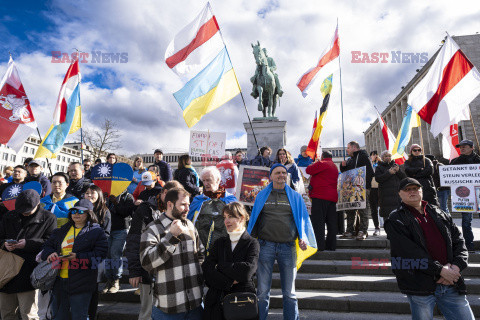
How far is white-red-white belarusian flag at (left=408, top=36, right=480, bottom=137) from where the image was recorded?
5.66 m

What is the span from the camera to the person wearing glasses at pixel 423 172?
19.0 feet

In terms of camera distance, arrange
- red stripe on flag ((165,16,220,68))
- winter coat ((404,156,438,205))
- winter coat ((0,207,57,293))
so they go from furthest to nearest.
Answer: red stripe on flag ((165,16,220,68)), winter coat ((404,156,438,205)), winter coat ((0,207,57,293))

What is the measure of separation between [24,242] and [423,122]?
47790 mm

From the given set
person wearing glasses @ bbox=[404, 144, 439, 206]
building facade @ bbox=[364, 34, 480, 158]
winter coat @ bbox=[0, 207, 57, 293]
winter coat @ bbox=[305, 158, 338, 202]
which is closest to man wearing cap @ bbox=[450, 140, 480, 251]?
person wearing glasses @ bbox=[404, 144, 439, 206]

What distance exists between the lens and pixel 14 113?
23.3 feet

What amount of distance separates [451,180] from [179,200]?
5.29 metres

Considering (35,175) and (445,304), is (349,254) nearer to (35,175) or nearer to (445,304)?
(445,304)

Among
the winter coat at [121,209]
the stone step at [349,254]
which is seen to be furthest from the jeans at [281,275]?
the winter coat at [121,209]

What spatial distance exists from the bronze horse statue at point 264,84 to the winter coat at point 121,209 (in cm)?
976

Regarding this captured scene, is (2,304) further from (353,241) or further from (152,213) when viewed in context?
(353,241)

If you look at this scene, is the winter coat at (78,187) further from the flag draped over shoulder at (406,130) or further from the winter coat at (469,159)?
the flag draped over shoulder at (406,130)

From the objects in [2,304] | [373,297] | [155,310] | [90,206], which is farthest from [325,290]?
[2,304]

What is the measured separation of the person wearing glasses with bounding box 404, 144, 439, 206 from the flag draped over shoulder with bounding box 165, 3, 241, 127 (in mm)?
3832

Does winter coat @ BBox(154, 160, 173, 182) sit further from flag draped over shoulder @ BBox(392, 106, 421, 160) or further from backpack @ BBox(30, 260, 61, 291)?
flag draped over shoulder @ BBox(392, 106, 421, 160)
